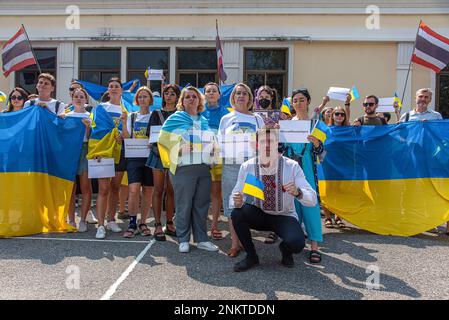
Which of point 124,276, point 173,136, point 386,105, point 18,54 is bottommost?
point 124,276

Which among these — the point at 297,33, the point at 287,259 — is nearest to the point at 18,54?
the point at 287,259

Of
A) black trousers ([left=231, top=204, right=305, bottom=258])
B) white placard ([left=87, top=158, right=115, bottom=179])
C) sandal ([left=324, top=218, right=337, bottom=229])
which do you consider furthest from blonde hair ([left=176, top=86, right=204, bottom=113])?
sandal ([left=324, top=218, right=337, bottom=229])

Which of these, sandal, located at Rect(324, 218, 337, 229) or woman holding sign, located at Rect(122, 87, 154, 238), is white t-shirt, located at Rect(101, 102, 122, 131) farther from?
sandal, located at Rect(324, 218, 337, 229)

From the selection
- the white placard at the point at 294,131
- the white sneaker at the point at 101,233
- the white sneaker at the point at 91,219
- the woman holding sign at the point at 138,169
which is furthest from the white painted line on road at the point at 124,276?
the white placard at the point at 294,131

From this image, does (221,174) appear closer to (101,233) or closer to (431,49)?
(101,233)

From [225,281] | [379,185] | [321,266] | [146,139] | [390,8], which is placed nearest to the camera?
[225,281]

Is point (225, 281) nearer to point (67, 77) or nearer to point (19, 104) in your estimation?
point (19, 104)

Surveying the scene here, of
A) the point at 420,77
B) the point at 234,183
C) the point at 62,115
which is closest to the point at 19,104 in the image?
the point at 62,115

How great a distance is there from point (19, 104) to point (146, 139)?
2.14 meters

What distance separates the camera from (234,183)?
14.9ft

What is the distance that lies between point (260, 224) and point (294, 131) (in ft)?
3.76

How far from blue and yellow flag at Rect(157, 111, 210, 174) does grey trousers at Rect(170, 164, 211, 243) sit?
160 mm

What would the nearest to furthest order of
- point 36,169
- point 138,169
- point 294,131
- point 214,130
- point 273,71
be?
point 294,131 < point 214,130 < point 138,169 < point 36,169 < point 273,71

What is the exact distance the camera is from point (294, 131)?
453cm
